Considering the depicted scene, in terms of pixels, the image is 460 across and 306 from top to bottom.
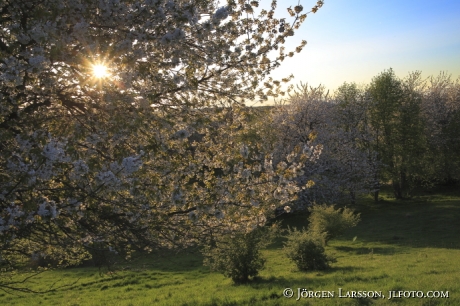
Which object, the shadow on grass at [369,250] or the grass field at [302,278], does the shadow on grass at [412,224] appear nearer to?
the grass field at [302,278]

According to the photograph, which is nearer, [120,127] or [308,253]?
[120,127]

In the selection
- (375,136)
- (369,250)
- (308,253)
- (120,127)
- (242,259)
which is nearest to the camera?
(120,127)

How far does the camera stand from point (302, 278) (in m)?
15.6

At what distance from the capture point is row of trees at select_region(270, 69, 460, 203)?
39281mm

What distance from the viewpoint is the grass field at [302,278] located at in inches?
485

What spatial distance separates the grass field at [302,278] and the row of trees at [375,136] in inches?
391

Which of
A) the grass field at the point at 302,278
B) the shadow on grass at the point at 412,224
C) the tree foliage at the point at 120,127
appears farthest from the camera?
the shadow on grass at the point at 412,224

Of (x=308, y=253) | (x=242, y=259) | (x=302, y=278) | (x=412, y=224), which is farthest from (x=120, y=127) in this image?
(x=412, y=224)

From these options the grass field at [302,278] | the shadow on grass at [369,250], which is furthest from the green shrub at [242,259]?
the shadow on grass at [369,250]

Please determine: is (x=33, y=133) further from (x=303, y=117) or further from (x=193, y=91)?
(x=303, y=117)

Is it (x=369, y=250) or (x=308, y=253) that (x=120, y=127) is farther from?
(x=369, y=250)

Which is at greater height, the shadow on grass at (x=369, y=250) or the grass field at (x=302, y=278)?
the grass field at (x=302, y=278)

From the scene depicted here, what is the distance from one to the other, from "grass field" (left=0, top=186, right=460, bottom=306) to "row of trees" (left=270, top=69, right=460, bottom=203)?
9.92m

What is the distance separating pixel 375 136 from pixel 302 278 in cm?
3474
